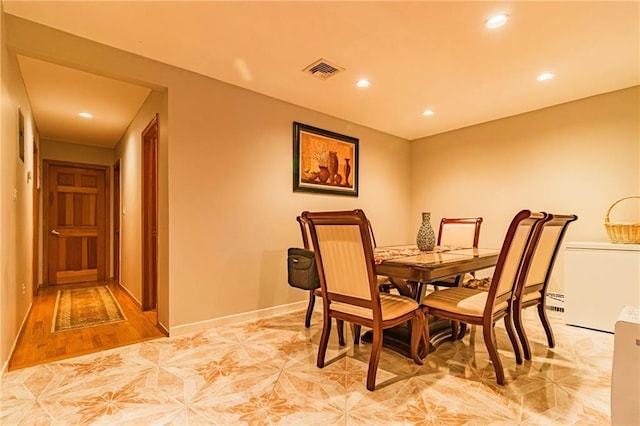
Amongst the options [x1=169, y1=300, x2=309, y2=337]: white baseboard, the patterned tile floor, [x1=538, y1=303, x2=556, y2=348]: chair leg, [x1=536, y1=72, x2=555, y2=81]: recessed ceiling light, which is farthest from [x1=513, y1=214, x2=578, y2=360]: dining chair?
[x1=169, y1=300, x2=309, y2=337]: white baseboard

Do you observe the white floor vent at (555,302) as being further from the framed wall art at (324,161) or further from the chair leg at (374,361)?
the chair leg at (374,361)

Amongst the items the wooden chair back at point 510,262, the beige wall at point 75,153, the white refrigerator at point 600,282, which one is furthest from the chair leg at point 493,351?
the beige wall at point 75,153

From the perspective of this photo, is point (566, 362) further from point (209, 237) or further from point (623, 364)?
point (209, 237)

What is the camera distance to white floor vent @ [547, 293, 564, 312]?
355 cm

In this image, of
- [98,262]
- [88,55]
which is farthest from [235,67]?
[98,262]

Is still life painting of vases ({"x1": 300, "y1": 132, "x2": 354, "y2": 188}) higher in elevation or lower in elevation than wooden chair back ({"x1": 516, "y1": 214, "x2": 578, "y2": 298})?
higher

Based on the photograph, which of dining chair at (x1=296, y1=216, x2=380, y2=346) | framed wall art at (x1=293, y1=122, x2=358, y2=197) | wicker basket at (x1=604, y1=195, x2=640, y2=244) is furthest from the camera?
framed wall art at (x1=293, y1=122, x2=358, y2=197)

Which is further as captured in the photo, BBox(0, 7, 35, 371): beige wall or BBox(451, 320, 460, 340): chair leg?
BBox(451, 320, 460, 340): chair leg

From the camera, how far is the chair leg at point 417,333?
2127 millimetres

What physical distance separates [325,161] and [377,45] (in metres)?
1.73

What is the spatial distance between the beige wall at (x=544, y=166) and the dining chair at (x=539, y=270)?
5.20 feet

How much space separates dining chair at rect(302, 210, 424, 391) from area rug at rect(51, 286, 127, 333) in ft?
8.15

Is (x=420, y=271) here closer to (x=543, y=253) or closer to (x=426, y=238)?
(x=426, y=238)

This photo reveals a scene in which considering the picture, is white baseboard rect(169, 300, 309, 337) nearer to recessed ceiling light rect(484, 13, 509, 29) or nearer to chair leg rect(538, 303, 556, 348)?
chair leg rect(538, 303, 556, 348)
